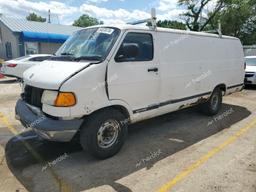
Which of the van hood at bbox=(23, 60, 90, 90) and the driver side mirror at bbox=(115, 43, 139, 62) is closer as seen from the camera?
the van hood at bbox=(23, 60, 90, 90)

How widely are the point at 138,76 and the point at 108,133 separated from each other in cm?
116

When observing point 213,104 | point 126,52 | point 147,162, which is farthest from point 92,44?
point 213,104

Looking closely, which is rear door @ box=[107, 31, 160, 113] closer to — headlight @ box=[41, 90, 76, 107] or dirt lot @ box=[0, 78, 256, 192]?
headlight @ box=[41, 90, 76, 107]

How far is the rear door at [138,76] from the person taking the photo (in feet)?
15.1

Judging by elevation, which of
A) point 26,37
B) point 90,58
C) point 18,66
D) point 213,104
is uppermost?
point 26,37

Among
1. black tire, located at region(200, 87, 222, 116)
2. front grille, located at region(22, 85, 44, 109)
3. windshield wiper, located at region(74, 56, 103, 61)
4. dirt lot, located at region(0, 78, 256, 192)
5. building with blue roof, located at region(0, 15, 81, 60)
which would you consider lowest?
dirt lot, located at region(0, 78, 256, 192)

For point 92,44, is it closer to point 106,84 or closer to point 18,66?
point 106,84

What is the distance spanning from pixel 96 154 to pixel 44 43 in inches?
882

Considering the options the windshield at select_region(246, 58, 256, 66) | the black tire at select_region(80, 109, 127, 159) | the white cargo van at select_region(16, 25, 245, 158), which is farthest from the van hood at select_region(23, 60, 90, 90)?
the windshield at select_region(246, 58, 256, 66)

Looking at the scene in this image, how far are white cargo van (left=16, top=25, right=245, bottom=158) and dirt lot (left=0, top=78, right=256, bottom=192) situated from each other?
1.54 ft

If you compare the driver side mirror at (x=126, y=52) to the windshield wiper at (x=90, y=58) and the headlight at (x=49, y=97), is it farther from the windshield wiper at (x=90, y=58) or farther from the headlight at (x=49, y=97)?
the headlight at (x=49, y=97)

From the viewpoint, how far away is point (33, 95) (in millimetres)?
4695

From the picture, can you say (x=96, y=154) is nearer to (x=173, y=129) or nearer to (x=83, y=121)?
(x=83, y=121)

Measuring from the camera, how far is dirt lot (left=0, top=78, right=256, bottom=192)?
3.95m
